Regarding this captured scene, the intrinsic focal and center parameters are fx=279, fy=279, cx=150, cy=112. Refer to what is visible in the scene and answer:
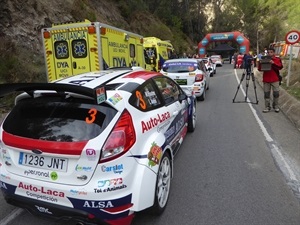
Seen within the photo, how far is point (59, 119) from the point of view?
2.79m

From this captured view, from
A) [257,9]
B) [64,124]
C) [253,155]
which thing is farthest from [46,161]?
[257,9]

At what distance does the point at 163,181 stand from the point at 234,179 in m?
1.40

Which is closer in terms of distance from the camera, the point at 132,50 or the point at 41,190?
the point at 41,190

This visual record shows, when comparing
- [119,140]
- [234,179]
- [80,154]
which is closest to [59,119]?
[80,154]

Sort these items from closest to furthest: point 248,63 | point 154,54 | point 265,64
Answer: point 265,64 → point 248,63 → point 154,54

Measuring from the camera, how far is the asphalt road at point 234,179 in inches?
128

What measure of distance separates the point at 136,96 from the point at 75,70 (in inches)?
242

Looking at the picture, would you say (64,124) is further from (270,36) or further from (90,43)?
(270,36)

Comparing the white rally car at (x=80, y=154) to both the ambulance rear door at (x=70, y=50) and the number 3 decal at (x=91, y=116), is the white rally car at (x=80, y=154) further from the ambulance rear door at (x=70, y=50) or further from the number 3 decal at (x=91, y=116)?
the ambulance rear door at (x=70, y=50)

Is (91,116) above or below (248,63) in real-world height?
below

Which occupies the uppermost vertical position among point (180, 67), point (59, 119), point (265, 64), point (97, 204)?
point (265, 64)

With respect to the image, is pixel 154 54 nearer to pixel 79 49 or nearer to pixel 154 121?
pixel 79 49

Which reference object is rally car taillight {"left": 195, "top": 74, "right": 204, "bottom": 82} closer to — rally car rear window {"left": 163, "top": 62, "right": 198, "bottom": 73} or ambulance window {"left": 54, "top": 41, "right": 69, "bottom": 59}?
rally car rear window {"left": 163, "top": 62, "right": 198, "bottom": 73}

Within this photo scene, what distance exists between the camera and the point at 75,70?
880 cm
